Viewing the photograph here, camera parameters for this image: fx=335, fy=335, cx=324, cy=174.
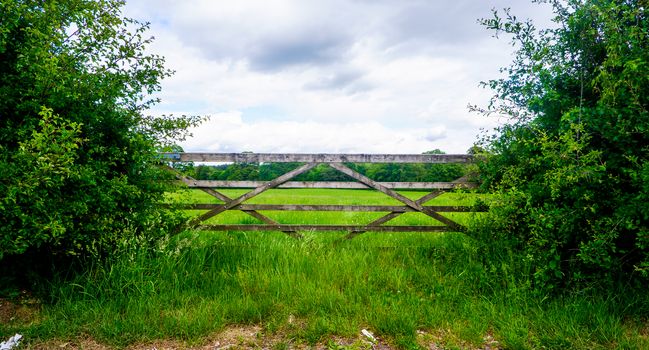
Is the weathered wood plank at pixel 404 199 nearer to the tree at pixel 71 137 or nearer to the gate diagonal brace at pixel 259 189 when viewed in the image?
the gate diagonal brace at pixel 259 189

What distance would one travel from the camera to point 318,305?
3.91m

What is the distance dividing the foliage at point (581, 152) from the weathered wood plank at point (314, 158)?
972 millimetres

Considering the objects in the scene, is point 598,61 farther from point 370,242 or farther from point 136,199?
point 136,199

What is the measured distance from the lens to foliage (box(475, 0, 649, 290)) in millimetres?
3699

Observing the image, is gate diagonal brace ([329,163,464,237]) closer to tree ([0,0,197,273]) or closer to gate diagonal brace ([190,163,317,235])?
gate diagonal brace ([190,163,317,235])

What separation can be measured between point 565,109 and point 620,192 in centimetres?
133

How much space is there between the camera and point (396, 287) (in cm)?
445

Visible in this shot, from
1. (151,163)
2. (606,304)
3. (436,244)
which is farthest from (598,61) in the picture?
(151,163)

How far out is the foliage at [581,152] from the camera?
370 cm

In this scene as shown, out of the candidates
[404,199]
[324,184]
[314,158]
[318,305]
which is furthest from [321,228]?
[318,305]

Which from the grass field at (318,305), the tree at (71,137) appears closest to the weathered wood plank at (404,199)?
the grass field at (318,305)

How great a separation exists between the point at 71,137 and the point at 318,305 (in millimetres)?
3351

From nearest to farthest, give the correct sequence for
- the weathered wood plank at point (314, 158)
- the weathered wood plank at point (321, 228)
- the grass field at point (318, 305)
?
1. the grass field at point (318, 305)
2. the weathered wood plank at point (314, 158)
3. the weathered wood plank at point (321, 228)

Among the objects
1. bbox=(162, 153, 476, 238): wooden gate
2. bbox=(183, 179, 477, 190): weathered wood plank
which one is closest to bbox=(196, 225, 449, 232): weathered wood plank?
bbox=(162, 153, 476, 238): wooden gate
